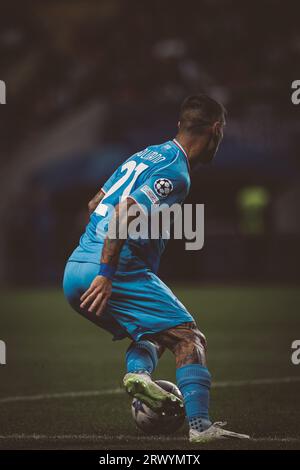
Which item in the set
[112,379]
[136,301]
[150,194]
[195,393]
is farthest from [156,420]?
[112,379]

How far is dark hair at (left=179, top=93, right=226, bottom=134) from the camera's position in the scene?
263 inches

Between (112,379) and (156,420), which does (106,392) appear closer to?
(112,379)

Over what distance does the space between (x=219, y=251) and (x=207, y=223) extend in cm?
625

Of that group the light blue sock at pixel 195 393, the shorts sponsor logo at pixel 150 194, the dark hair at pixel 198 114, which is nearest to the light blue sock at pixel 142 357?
the light blue sock at pixel 195 393

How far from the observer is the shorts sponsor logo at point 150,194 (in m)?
6.44

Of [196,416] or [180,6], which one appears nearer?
[196,416]

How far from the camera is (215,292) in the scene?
22.4 m

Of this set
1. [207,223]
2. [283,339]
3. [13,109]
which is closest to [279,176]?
[207,223]

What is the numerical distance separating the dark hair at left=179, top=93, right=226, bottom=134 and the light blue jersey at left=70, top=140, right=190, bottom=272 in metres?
0.14

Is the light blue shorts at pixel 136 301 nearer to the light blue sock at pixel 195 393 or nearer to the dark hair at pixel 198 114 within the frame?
the light blue sock at pixel 195 393

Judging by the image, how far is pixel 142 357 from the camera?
6.96 m
